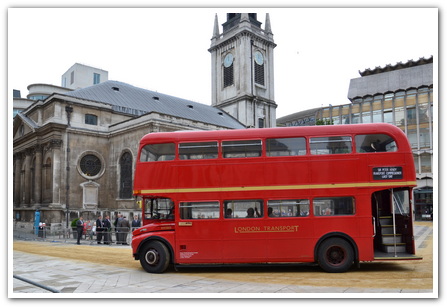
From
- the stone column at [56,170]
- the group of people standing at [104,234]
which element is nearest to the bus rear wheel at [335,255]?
the group of people standing at [104,234]

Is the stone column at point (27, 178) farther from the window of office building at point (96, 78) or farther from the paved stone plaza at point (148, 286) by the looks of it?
the paved stone plaza at point (148, 286)

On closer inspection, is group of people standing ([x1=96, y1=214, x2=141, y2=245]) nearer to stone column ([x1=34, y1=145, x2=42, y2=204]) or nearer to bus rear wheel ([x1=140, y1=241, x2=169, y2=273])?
bus rear wheel ([x1=140, y1=241, x2=169, y2=273])

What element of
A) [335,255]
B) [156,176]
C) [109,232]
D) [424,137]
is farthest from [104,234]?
[424,137]

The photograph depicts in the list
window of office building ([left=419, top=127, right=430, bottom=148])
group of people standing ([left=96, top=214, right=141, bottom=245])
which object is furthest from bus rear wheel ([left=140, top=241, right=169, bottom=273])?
window of office building ([left=419, top=127, right=430, bottom=148])

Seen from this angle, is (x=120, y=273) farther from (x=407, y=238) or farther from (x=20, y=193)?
(x=20, y=193)

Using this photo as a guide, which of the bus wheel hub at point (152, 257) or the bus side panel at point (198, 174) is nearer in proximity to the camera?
the bus side panel at point (198, 174)

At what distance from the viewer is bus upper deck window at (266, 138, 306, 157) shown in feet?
33.9

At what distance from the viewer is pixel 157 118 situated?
105ft

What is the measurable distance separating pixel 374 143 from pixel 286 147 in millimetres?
2245

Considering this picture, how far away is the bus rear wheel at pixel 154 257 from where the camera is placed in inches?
412

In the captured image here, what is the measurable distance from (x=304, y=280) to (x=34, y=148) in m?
35.0

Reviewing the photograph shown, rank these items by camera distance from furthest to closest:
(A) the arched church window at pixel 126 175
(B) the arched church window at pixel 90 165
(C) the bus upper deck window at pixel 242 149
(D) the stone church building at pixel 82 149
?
1. (B) the arched church window at pixel 90 165
2. (A) the arched church window at pixel 126 175
3. (D) the stone church building at pixel 82 149
4. (C) the bus upper deck window at pixel 242 149

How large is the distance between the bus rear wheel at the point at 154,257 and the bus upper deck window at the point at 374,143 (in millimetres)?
5713

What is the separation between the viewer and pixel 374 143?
10234 millimetres
